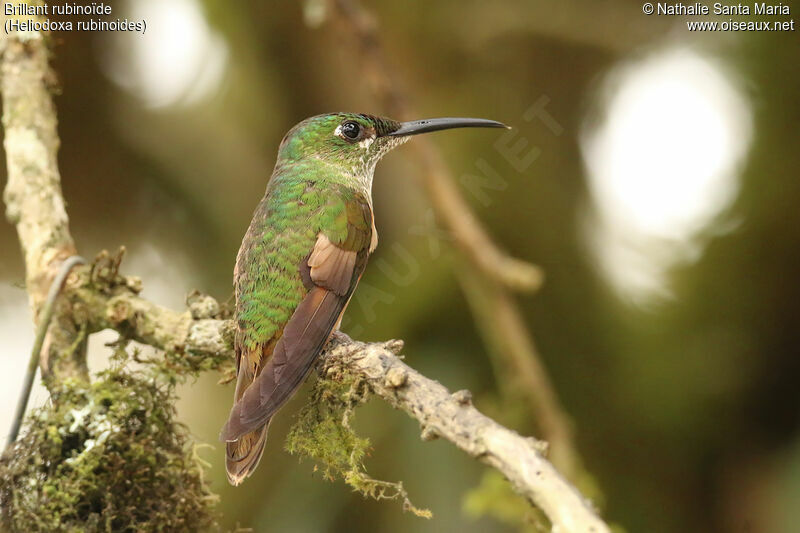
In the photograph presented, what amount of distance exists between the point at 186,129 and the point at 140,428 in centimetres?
291

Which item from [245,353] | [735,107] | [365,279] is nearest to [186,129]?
[365,279]

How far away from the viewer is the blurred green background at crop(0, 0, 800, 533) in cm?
455

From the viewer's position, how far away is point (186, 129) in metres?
5.30

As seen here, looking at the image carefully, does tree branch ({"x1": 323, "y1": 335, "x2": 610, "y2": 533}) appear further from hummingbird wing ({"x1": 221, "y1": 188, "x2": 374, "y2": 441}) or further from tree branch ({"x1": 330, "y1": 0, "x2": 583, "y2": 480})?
tree branch ({"x1": 330, "y1": 0, "x2": 583, "y2": 480})

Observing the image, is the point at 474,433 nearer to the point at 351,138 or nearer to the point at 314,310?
the point at 314,310

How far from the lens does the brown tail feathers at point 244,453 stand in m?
2.63

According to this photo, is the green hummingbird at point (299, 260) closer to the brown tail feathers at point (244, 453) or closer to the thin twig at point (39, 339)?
the brown tail feathers at point (244, 453)

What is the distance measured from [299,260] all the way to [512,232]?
98.8 inches

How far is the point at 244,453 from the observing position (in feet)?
8.71

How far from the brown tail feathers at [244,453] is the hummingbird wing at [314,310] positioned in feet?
0.45

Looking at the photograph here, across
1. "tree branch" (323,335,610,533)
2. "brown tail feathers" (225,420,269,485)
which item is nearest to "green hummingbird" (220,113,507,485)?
"brown tail feathers" (225,420,269,485)

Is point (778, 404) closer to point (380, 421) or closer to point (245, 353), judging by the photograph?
point (380, 421)

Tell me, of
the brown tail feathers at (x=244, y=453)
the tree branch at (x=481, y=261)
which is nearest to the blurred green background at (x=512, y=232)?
the tree branch at (x=481, y=261)

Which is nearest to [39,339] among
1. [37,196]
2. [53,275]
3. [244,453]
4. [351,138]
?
[53,275]
